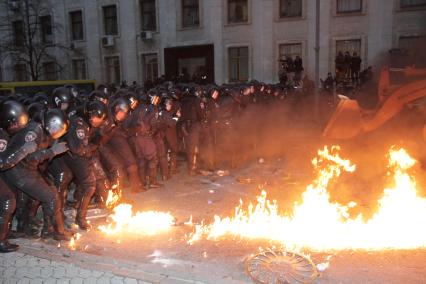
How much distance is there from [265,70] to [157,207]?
17.1 meters

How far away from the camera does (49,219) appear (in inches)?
215

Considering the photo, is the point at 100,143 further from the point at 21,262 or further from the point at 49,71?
the point at 49,71

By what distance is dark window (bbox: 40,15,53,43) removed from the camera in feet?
96.6

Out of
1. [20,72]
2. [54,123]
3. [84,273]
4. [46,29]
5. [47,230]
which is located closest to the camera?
[84,273]

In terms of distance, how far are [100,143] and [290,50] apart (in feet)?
57.8

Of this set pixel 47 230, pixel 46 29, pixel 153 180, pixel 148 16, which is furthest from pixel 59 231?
pixel 46 29

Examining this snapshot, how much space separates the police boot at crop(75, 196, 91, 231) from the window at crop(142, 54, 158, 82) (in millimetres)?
20859

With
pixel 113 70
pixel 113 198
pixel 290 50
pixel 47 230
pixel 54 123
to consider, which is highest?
pixel 290 50

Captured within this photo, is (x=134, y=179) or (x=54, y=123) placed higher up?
(x=54, y=123)

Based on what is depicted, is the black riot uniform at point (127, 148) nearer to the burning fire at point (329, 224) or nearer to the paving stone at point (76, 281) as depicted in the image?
the burning fire at point (329, 224)

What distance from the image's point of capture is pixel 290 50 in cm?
2223

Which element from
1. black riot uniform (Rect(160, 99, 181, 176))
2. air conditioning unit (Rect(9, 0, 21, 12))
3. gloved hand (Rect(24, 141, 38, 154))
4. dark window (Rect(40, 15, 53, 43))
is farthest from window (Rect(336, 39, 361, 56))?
air conditioning unit (Rect(9, 0, 21, 12))

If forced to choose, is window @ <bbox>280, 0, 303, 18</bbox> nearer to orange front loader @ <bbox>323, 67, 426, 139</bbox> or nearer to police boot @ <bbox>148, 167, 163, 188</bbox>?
orange front loader @ <bbox>323, 67, 426, 139</bbox>

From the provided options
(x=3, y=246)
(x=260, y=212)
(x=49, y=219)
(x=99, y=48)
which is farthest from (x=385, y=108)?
(x=99, y=48)
